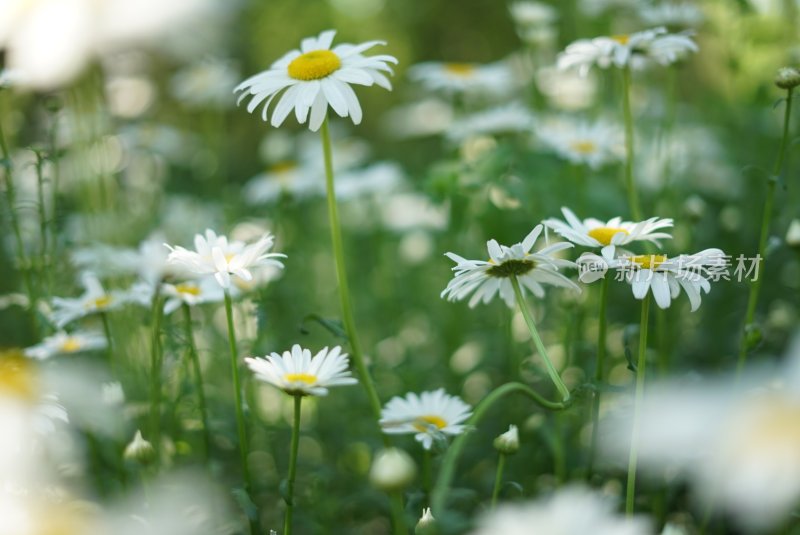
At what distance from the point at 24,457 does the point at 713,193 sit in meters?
2.35

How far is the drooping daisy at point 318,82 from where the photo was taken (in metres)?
1.61

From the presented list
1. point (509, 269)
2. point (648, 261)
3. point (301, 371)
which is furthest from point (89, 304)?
point (648, 261)

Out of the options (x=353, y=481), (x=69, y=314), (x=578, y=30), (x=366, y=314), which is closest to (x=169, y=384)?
(x=69, y=314)

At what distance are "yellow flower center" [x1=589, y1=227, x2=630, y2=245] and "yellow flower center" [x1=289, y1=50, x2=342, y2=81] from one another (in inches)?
Answer: 23.7

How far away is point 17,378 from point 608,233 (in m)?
1.19

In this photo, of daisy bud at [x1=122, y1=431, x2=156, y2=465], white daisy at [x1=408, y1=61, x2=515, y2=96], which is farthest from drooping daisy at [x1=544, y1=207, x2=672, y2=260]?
white daisy at [x1=408, y1=61, x2=515, y2=96]

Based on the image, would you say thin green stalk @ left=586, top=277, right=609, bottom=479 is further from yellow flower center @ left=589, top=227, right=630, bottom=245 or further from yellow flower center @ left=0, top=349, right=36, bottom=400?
yellow flower center @ left=0, top=349, right=36, bottom=400

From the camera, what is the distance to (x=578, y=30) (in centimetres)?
309

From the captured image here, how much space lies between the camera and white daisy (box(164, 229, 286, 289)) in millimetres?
1496

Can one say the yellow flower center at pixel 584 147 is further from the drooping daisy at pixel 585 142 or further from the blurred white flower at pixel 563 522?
the blurred white flower at pixel 563 522

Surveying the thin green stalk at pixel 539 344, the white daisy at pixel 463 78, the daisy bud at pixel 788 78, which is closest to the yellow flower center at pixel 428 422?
the thin green stalk at pixel 539 344

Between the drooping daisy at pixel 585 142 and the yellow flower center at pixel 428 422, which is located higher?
the drooping daisy at pixel 585 142

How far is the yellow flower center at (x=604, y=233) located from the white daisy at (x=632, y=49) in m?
0.45

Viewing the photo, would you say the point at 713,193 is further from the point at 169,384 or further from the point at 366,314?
the point at 169,384
